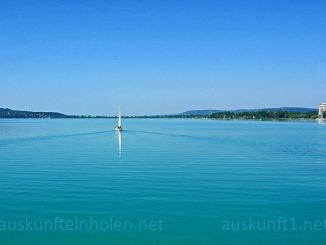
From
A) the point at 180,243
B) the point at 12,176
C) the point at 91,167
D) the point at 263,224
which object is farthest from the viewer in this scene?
the point at 91,167

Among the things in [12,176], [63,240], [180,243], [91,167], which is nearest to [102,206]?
[63,240]

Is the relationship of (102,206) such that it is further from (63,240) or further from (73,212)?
(63,240)

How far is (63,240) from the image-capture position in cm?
1433

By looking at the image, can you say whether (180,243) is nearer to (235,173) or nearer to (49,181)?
(49,181)

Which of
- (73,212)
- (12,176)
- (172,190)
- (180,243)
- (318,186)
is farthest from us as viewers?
(12,176)

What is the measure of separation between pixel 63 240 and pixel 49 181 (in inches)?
469

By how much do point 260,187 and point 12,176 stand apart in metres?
15.6

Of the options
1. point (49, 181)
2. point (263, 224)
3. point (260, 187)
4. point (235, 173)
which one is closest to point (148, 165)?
point (235, 173)

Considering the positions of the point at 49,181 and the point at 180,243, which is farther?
the point at 49,181

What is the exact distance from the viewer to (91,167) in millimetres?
32750

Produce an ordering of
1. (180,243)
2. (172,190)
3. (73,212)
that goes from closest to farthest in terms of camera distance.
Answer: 1. (180,243)
2. (73,212)
3. (172,190)

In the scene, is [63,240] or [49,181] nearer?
[63,240]

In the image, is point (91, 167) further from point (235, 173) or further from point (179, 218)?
point (179, 218)

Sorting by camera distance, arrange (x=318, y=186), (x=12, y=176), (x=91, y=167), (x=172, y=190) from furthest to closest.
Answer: (x=91, y=167), (x=12, y=176), (x=318, y=186), (x=172, y=190)
